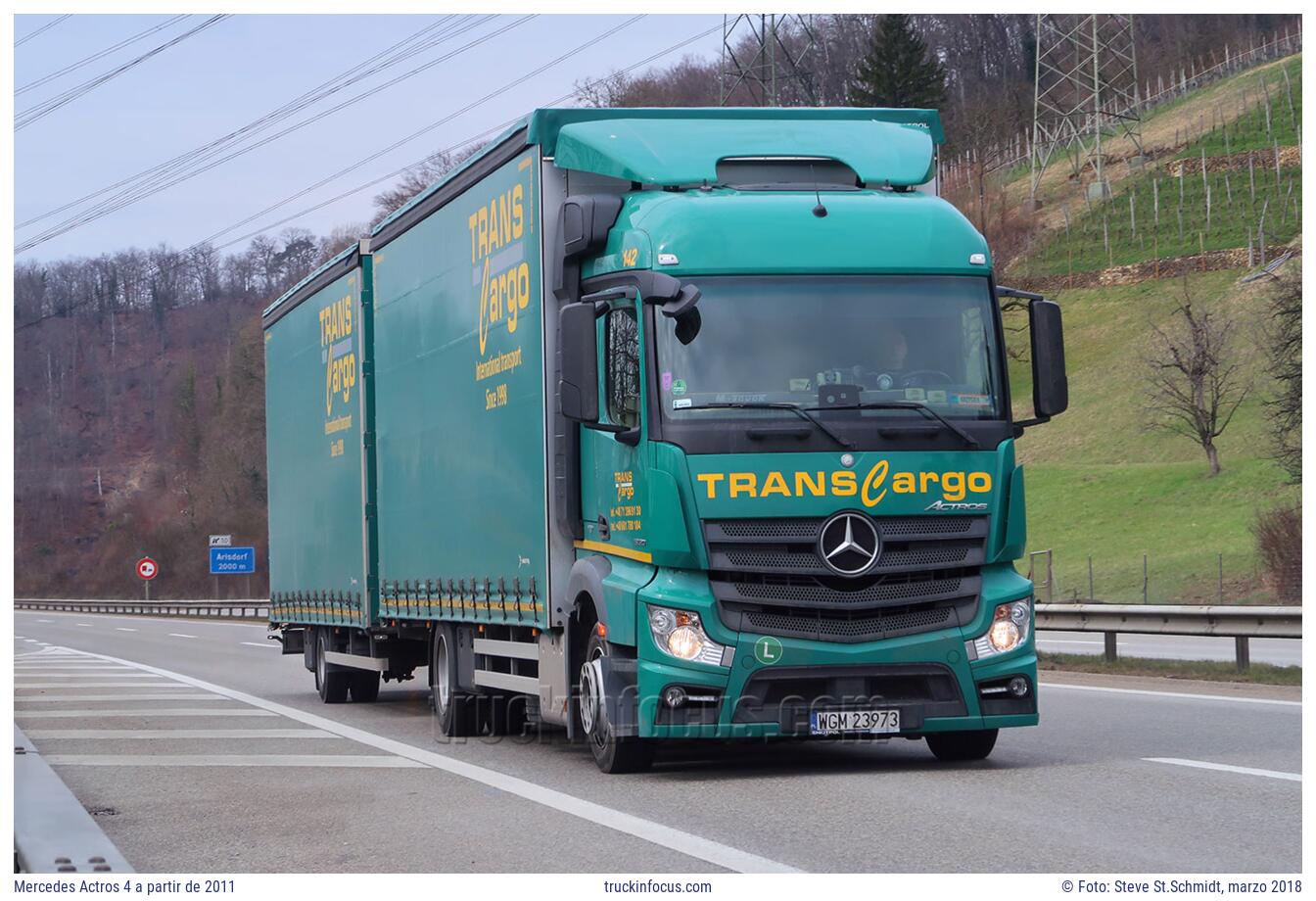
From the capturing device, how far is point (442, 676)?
1493 centimetres

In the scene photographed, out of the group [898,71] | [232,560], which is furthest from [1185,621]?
[898,71]

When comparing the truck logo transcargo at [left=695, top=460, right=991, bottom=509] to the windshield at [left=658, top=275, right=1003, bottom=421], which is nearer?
the truck logo transcargo at [left=695, top=460, right=991, bottom=509]

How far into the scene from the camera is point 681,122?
1177 centimetres

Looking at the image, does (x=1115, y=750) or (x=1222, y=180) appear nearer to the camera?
(x=1115, y=750)

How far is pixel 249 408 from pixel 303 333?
8078 cm

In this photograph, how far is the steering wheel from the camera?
10.7m

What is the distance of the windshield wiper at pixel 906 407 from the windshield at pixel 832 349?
0.01 m

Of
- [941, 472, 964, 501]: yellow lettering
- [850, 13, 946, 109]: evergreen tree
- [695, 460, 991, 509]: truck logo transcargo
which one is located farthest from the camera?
[850, 13, 946, 109]: evergreen tree

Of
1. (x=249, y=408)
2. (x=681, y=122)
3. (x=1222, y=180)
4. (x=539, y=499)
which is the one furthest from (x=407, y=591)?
(x=249, y=408)

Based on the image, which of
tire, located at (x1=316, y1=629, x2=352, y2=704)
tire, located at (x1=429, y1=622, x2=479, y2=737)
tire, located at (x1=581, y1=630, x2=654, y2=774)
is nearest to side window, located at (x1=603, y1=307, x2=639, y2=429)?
tire, located at (x1=581, y1=630, x2=654, y2=774)

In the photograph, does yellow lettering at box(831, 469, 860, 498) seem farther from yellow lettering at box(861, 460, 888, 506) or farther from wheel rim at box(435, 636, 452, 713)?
wheel rim at box(435, 636, 452, 713)

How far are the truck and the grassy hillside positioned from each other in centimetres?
2666

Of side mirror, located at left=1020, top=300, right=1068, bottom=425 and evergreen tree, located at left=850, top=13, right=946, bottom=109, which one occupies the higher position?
evergreen tree, located at left=850, top=13, right=946, bottom=109

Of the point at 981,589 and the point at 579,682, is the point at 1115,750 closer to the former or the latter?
the point at 981,589
